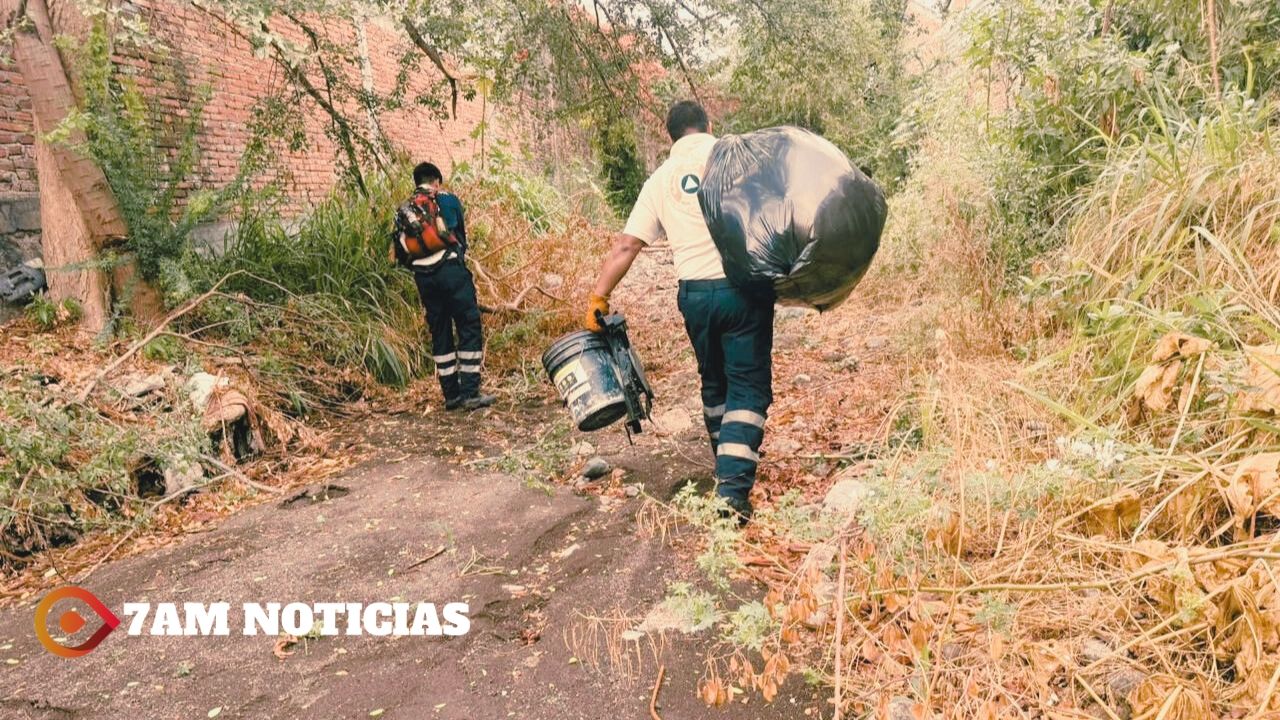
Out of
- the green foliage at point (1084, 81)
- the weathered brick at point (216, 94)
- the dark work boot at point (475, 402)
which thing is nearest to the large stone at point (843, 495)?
the green foliage at point (1084, 81)

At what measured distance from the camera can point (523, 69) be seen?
5.99 m

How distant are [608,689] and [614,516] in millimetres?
1239

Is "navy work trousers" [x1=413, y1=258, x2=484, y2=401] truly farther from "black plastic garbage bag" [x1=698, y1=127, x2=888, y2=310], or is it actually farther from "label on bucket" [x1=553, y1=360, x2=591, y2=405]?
"black plastic garbage bag" [x1=698, y1=127, x2=888, y2=310]

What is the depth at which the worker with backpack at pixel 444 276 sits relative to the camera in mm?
5004

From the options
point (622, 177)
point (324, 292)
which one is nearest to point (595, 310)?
point (324, 292)

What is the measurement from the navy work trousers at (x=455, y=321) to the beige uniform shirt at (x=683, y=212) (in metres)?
2.23

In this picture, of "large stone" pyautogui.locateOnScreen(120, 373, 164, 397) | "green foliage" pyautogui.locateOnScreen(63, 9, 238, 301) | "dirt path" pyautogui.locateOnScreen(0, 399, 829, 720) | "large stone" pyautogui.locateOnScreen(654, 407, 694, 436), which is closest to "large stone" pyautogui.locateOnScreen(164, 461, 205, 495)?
"dirt path" pyautogui.locateOnScreen(0, 399, 829, 720)

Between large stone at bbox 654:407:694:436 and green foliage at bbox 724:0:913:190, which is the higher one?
green foliage at bbox 724:0:913:190

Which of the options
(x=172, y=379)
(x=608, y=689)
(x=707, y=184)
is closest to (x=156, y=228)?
(x=172, y=379)

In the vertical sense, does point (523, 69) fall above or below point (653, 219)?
above

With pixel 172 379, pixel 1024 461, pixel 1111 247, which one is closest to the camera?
pixel 1024 461

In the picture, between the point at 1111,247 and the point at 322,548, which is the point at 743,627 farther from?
the point at 1111,247

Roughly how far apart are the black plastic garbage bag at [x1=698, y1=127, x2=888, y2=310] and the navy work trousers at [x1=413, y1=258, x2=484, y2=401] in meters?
2.69

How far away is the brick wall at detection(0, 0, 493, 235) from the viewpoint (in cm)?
567
